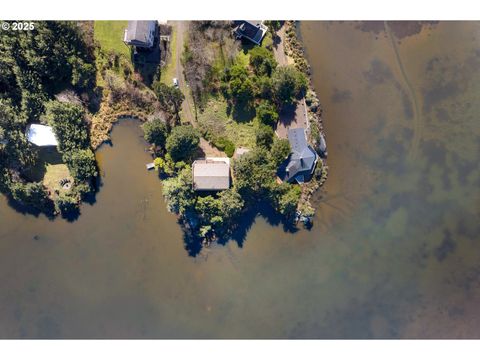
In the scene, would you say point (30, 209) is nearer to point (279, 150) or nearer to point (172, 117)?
point (172, 117)

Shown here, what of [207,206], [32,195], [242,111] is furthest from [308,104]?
[32,195]

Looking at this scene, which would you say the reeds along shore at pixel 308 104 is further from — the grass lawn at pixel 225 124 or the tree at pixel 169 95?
the tree at pixel 169 95

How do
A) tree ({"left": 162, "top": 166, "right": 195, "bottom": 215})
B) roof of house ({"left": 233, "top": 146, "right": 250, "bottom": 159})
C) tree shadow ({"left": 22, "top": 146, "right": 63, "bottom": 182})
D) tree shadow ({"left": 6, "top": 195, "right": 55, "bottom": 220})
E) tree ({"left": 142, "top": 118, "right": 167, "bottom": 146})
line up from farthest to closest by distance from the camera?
tree shadow ({"left": 6, "top": 195, "right": 55, "bottom": 220}) → tree shadow ({"left": 22, "top": 146, "right": 63, "bottom": 182}) → roof of house ({"left": 233, "top": 146, "right": 250, "bottom": 159}) → tree ({"left": 142, "top": 118, "right": 167, "bottom": 146}) → tree ({"left": 162, "top": 166, "right": 195, "bottom": 215})

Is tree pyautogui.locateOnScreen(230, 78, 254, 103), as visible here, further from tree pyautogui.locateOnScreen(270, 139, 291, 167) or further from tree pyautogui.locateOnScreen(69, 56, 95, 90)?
tree pyautogui.locateOnScreen(69, 56, 95, 90)

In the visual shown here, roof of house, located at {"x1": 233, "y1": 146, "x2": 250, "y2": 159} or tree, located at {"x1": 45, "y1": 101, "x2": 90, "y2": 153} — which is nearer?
tree, located at {"x1": 45, "y1": 101, "x2": 90, "y2": 153}

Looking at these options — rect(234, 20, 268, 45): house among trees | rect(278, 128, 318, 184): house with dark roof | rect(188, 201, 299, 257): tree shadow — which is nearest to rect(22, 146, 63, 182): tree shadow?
rect(188, 201, 299, 257): tree shadow

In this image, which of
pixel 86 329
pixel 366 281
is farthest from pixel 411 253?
pixel 86 329
